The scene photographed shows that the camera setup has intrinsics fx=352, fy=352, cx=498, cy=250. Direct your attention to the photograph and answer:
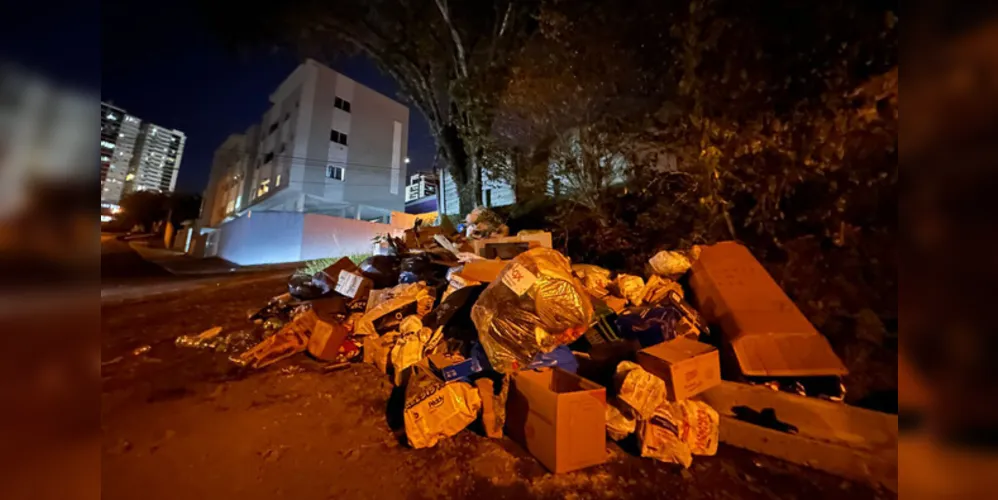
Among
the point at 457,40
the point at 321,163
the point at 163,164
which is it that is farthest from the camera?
the point at 163,164

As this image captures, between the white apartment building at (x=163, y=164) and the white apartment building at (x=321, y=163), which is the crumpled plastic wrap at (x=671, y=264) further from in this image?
the white apartment building at (x=163, y=164)

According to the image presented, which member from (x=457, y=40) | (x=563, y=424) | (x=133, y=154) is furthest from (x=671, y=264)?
(x=457, y=40)

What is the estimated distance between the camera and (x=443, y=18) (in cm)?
644

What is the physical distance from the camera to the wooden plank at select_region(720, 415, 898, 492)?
55.9 inches

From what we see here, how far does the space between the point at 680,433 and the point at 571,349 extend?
723 mm

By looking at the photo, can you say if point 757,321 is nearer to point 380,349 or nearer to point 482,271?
point 482,271

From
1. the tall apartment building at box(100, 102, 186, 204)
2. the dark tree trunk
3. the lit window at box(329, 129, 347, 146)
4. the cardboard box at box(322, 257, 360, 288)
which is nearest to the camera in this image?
the tall apartment building at box(100, 102, 186, 204)

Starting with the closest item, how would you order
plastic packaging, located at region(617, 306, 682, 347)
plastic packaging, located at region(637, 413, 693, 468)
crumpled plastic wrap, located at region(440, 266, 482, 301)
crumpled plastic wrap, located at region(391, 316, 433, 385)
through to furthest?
plastic packaging, located at region(637, 413, 693, 468) → plastic packaging, located at region(617, 306, 682, 347) → crumpled plastic wrap, located at region(391, 316, 433, 385) → crumpled plastic wrap, located at region(440, 266, 482, 301)

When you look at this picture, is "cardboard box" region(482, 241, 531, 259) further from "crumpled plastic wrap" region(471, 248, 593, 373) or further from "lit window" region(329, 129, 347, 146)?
"lit window" region(329, 129, 347, 146)

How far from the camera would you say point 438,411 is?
166cm

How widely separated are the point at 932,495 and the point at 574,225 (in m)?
3.53

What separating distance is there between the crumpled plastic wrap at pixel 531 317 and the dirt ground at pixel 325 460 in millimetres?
437

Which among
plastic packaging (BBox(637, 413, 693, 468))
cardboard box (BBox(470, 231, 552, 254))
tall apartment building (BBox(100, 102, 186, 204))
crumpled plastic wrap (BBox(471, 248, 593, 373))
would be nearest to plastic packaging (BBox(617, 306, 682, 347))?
crumpled plastic wrap (BBox(471, 248, 593, 373))

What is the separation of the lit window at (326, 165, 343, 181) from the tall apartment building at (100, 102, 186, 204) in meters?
5.11
